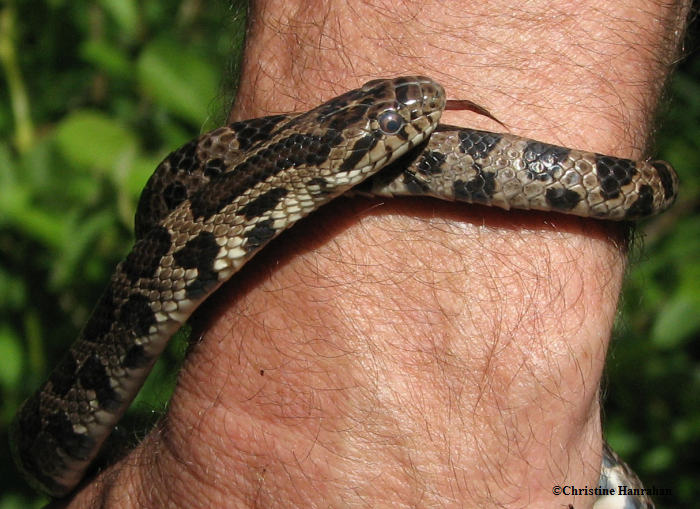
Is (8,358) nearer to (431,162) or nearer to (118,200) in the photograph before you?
(118,200)

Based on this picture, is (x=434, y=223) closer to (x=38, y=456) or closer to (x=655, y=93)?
(x=655, y=93)

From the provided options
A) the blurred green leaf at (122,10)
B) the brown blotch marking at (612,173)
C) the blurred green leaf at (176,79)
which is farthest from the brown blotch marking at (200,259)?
the blurred green leaf at (122,10)

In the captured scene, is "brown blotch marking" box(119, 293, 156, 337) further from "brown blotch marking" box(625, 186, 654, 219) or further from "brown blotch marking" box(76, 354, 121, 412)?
"brown blotch marking" box(625, 186, 654, 219)

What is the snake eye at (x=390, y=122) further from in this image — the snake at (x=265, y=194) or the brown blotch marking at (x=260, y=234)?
the brown blotch marking at (x=260, y=234)

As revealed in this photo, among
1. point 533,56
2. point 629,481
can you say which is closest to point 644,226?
point 629,481

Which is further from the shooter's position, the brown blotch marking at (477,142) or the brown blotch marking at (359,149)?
the brown blotch marking at (359,149)

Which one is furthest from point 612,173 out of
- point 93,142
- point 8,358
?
point 8,358
